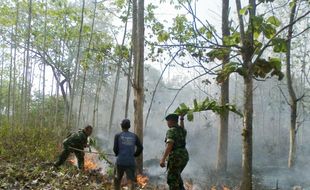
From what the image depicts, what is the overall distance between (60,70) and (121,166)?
636 inches

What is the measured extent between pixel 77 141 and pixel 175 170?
158 inches

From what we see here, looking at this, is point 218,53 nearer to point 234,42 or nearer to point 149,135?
point 234,42

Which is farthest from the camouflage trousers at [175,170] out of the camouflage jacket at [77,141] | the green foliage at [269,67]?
the camouflage jacket at [77,141]

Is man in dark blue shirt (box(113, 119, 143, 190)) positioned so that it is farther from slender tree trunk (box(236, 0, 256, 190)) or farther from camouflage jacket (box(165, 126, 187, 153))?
slender tree trunk (box(236, 0, 256, 190))

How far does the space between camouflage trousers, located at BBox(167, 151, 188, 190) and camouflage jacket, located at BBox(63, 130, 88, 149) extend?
387 cm

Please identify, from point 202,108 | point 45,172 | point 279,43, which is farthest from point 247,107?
point 45,172

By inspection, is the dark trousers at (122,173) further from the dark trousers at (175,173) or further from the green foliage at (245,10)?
the green foliage at (245,10)

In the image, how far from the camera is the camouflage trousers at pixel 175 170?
5832mm

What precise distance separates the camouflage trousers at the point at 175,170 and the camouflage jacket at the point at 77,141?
12.7 ft

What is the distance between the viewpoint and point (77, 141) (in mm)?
9117

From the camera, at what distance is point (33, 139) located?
1302 cm

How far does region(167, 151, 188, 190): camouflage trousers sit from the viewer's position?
5832 mm

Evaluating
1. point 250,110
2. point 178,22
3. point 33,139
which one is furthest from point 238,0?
point 33,139

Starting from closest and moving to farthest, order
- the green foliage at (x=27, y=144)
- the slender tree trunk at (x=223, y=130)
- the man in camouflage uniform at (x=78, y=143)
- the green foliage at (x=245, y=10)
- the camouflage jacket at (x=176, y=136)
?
the green foliage at (x=245, y=10) < the camouflage jacket at (x=176, y=136) < the man in camouflage uniform at (x=78, y=143) < the green foliage at (x=27, y=144) < the slender tree trunk at (x=223, y=130)
